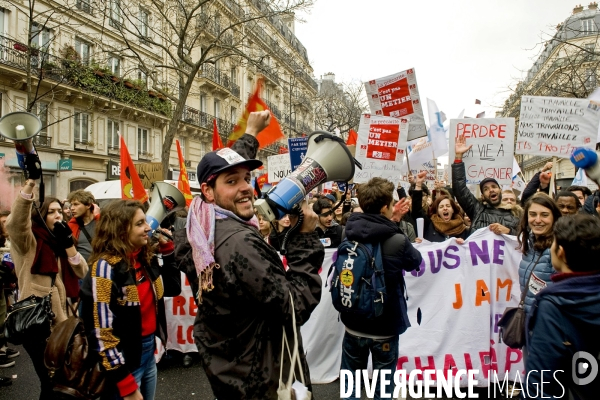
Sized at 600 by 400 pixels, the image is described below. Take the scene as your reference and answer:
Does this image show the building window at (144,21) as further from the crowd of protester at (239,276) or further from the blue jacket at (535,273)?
the blue jacket at (535,273)

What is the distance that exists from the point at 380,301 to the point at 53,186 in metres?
19.7

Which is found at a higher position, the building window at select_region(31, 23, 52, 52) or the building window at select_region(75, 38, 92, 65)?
the building window at select_region(75, 38, 92, 65)

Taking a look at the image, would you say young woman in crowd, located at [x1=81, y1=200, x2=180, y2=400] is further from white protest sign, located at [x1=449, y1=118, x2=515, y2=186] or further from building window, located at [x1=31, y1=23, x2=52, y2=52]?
building window, located at [x1=31, y1=23, x2=52, y2=52]

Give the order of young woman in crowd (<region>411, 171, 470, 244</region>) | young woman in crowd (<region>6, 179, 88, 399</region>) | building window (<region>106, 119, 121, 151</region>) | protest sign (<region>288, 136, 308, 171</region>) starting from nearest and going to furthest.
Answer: young woman in crowd (<region>6, 179, 88, 399</region>), young woman in crowd (<region>411, 171, 470, 244</region>), protest sign (<region>288, 136, 308, 171</region>), building window (<region>106, 119, 121, 151</region>)

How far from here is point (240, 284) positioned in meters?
1.65

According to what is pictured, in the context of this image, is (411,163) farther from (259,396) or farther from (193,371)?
(259,396)

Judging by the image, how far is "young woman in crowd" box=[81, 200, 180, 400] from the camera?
229 centimetres

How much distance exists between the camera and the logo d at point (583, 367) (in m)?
1.72

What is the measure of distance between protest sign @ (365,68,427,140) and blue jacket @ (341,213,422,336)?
358 centimetres

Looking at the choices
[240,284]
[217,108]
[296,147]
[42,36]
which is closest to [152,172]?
[296,147]

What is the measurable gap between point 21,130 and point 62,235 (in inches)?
38.0

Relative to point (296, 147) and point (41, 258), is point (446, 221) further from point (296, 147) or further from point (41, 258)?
point (41, 258)

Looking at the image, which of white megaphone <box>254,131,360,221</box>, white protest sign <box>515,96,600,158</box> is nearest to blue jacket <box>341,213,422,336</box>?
white megaphone <box>254,131,360,221</box>

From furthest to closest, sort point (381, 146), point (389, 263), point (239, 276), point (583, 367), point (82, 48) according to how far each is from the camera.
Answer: point (82, 48), point (381, 146), point (389, 263), point (583, 367), point (239, 276)
